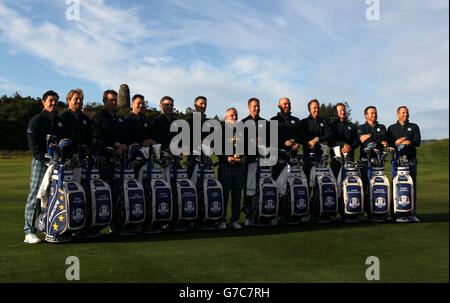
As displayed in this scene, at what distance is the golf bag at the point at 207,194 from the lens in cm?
725

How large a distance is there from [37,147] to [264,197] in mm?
3482

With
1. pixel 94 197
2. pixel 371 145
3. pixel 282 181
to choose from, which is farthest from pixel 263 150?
pixel 94 197

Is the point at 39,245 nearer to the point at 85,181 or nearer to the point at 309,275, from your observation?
the point at 85,181

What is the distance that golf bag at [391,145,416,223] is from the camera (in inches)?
326

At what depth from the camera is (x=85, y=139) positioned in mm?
6922

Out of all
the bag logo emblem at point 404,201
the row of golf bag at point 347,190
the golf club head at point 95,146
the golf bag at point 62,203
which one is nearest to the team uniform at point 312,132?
the row of golf bag at point 347,190

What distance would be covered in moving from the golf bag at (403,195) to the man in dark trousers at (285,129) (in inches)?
74.9

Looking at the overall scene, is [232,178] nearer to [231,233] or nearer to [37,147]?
[231,233]

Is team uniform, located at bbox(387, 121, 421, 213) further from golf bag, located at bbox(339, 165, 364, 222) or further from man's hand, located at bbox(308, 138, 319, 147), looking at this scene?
man's hand, located at bbox(308, 138, 319, 147)

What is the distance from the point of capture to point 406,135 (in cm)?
874

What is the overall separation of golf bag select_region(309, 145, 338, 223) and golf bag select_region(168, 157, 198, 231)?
7.23 feet
